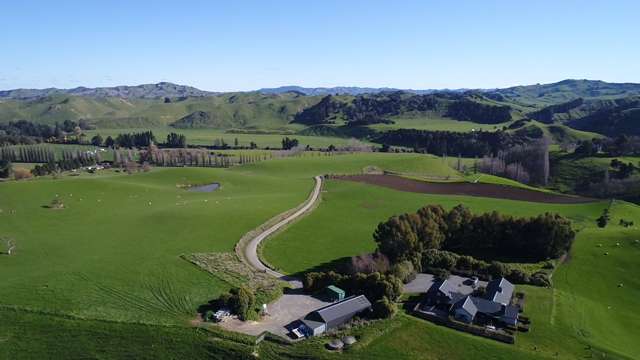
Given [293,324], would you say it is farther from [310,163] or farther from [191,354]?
[310,163]

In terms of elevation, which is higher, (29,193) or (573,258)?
(29,193)

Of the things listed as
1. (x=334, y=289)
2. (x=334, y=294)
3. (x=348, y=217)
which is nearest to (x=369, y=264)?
(x=334, y=289)

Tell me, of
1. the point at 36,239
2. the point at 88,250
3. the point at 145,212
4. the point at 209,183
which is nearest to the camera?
the point at 88,250

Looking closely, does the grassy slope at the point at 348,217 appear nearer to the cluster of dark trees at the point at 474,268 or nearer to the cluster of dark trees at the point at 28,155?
the cluster of dark trees at the point at 474,268

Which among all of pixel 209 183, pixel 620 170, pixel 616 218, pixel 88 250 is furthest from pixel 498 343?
pixel 620 170

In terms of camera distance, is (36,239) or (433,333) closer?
(433,333)

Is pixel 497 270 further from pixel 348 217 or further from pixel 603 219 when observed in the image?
pixel 603 219
